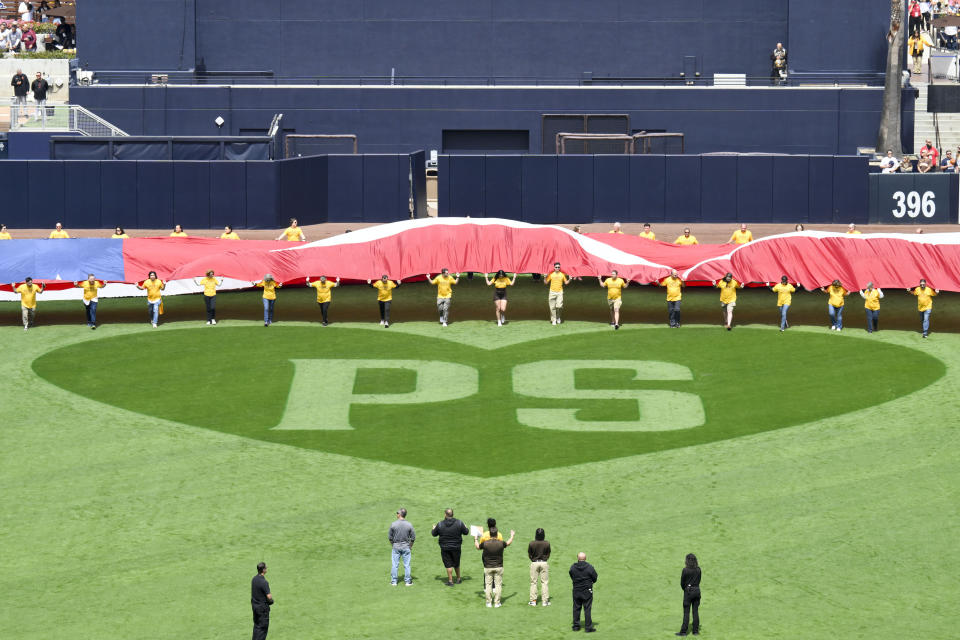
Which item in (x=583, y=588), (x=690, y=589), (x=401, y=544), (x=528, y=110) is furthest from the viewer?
(x=528, y=110)

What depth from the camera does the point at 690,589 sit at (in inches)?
902

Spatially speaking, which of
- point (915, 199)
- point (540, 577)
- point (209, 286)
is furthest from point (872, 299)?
point (540, 577)

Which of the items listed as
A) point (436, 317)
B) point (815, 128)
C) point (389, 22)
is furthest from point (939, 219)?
point (389, 22)

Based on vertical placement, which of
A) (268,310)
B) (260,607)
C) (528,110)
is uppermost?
Result: (528,110)

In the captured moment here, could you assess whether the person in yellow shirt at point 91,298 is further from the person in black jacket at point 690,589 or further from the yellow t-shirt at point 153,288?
the person in black jacket at point 690,589

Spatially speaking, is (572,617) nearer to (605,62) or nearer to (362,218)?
(362,218)

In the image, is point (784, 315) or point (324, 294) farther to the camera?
point (324, 294)

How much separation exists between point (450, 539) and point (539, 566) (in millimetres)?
1746

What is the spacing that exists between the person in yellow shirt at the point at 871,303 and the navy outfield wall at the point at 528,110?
35.7 m

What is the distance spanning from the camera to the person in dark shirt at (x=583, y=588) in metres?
23.1

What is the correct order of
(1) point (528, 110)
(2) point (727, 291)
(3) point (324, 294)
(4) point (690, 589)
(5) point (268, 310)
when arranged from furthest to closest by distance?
(1) point (528, 110)
(5) point (268, 310)
(3) point (324, 294)
(2) point (727, 291)
(4) point (690, 589)

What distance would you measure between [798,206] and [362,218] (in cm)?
1743

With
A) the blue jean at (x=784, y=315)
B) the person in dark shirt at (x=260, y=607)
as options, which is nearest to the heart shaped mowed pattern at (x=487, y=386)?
the blue jean at (x=784, y=315)

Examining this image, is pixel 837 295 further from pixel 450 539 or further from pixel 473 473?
pixel 450 539
